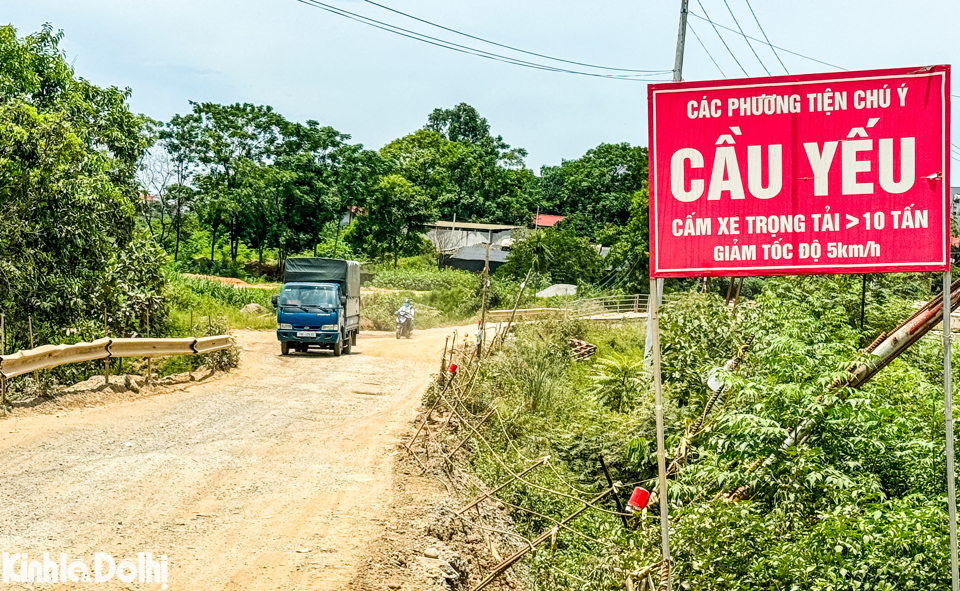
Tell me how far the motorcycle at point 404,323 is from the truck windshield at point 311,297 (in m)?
8.93

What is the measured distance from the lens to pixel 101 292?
19.6 meters

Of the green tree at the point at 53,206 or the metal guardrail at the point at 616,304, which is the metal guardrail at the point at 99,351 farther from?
the metal guardrail at the point at 616,304

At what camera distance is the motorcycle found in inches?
1369

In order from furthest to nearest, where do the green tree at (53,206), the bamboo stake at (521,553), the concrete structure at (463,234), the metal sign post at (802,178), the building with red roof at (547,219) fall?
the building with red roof at (547,219)
the concrete structure at (463,234)
the green tree at (53,206)
the bamboo stake at (521,553)
the metal sign post at (802,178)

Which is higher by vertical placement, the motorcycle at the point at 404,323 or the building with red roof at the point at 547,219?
the building with red roof at the point at 547,219

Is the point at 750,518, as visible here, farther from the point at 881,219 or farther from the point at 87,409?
the point at 87,409

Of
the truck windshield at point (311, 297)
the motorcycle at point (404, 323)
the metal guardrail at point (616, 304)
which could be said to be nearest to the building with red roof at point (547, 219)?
the metal guardrail at point (616, 304)

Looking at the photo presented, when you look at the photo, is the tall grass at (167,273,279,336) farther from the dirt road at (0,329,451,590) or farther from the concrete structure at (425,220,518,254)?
the concrete structure at (425,220,518,254)

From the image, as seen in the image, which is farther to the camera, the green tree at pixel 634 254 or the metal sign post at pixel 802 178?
the green tree at pixel 634 254

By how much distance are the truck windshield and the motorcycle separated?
893cm

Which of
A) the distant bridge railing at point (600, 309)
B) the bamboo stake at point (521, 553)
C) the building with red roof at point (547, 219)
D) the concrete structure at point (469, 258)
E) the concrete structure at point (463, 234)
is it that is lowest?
the bamboo stake at point (521, 553)

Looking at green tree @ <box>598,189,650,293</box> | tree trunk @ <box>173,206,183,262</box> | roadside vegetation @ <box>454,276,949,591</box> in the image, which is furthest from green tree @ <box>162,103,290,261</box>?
roadside vegetation @ <box>454,276,949,591</box>

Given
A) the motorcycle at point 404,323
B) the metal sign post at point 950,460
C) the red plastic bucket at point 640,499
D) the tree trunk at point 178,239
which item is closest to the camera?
the metal sign post at point 950,460

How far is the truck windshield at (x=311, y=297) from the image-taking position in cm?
2592
